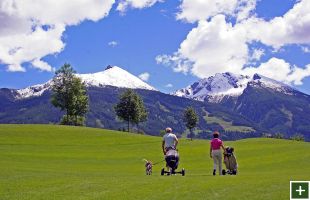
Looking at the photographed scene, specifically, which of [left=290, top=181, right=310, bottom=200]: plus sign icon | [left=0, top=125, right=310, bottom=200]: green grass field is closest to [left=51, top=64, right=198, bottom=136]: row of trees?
[left=0, top=125, right=310, bottom=200]: green grass field

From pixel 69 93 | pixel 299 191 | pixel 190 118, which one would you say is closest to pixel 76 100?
pixel 69 93

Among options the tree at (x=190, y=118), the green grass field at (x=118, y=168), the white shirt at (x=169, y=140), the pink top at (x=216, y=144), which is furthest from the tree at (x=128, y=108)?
the white shirt at (x=169, y=140)

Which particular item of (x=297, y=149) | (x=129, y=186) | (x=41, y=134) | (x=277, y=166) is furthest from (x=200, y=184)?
(x=41, y=134)

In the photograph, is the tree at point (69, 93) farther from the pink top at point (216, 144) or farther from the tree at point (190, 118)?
the pink top at point (216, 144)

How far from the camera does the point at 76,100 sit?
437 ft

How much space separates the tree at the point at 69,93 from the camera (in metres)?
133

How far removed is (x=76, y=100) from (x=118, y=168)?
82860mm

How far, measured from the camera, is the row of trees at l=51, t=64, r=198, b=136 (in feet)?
437

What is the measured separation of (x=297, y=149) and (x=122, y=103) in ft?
252

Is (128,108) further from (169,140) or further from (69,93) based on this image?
(169,140)

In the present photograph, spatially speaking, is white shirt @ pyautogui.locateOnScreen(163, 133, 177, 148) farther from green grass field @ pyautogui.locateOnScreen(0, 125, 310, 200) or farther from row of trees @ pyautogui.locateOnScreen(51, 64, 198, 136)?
row of trees @ pyautogui.locateOnScreen(51, 64, 198, 136)

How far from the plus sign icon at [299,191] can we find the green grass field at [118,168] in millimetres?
391

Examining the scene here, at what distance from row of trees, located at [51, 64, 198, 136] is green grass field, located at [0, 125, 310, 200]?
33.0 meters

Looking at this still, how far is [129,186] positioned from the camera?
2242cm
